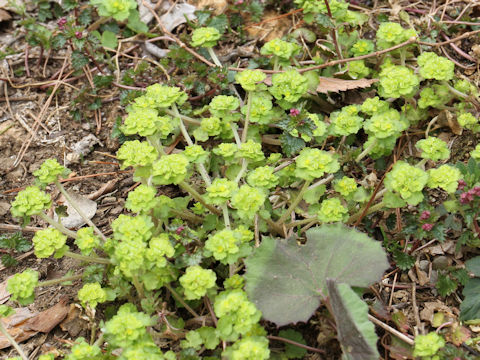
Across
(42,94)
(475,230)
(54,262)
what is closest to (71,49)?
(42,94)

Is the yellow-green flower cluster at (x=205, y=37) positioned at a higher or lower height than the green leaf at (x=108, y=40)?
higher

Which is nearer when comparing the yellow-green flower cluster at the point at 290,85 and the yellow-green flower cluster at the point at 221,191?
the yellow-green flower cluster at the point at 221,191

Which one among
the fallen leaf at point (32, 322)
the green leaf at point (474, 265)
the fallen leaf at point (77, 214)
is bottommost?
the fallen leaf at point (32, 322)

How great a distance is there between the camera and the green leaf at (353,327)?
2.36 meters

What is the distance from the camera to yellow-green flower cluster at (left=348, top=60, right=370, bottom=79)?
11.5 ft

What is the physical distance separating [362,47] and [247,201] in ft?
4.83

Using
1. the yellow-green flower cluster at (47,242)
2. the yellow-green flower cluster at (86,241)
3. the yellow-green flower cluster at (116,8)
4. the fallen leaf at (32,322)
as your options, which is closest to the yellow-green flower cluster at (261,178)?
the yellow-green flower cluster at (86,241)

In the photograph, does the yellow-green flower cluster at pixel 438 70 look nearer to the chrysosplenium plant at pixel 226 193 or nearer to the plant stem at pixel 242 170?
the chrysosplenium plant at pixel 226 193

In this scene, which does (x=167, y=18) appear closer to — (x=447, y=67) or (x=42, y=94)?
(x=42, y=94)

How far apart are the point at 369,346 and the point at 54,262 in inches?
70.2

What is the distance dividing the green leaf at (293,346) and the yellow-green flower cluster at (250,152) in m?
0.90

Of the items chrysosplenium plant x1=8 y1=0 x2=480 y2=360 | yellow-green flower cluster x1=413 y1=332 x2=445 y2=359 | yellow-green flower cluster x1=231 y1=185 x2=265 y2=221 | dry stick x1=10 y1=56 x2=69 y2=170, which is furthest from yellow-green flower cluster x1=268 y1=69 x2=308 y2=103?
dry stick x1=10 y1=56 x2=69 y2=170

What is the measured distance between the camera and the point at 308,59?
12.7ft

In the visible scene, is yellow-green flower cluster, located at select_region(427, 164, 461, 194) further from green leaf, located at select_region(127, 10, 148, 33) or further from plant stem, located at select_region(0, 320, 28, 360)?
green leaf, located at select_region(127, 10, 148, 33)
